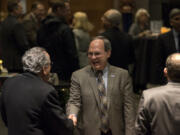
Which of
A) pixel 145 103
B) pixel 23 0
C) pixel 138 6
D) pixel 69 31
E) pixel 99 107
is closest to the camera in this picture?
pixel 145 103

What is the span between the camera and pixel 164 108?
2846 millimetres

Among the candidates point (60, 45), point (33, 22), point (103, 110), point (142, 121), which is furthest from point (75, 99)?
point (33, 22)

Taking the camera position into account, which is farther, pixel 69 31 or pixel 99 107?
pixel 69 31

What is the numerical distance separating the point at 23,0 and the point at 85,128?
16.7ft

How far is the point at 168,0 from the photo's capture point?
8.44m

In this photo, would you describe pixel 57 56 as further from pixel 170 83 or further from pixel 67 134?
pixel 170 83

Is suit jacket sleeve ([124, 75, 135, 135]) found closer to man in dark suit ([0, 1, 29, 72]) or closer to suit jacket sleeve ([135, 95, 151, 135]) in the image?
suit jacket sleeve ([135, 95, 151, 135])

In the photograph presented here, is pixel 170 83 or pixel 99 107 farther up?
pixel 170 83

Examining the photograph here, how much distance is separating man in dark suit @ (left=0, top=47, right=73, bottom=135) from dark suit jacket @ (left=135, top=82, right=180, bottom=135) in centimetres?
67

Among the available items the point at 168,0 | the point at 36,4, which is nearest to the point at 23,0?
the point at 36,4

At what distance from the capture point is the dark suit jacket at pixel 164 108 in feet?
9.33

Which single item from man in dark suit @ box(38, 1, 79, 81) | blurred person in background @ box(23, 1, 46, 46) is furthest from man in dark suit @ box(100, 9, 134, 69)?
blurred person in background @ box(23, 1, 46, 46)

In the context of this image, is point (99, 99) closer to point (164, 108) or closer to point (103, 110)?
point (103, 110)

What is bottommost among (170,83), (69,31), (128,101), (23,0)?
(128,101)
